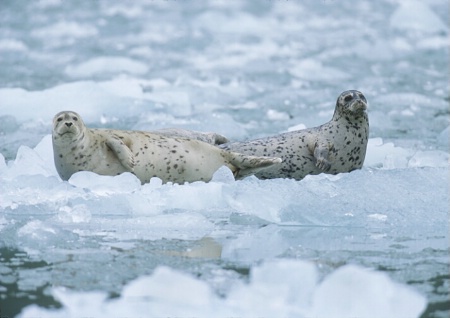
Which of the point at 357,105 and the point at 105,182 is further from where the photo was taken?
the point at 357,105

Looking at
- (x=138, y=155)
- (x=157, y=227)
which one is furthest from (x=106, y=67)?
(x=157, y=227)

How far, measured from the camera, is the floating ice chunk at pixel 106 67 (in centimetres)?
1109

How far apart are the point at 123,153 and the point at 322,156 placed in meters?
1.17

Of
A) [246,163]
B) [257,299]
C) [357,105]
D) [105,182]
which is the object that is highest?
[357,105]

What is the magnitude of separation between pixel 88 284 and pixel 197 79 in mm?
7291

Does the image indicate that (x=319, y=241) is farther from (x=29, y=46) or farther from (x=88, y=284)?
(x=29, y=46)

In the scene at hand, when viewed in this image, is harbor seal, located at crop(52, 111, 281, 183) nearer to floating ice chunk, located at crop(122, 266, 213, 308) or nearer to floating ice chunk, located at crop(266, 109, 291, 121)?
floating ice chunk, located at crop(122, 266, 213, 308)

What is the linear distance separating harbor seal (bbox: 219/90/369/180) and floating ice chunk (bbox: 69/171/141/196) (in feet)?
3.14

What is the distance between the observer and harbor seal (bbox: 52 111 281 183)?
4.96 meters

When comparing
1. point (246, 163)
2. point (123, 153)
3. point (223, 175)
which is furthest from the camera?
point (246, 163)

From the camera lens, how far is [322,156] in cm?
558

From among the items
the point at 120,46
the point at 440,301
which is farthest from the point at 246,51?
the point at 440,301

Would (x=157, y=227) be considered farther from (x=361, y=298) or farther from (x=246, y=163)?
(x=361, y=298)

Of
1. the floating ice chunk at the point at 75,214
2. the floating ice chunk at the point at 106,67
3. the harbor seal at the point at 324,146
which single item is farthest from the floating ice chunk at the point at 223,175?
the floating ice chunk at the point at 106,67
